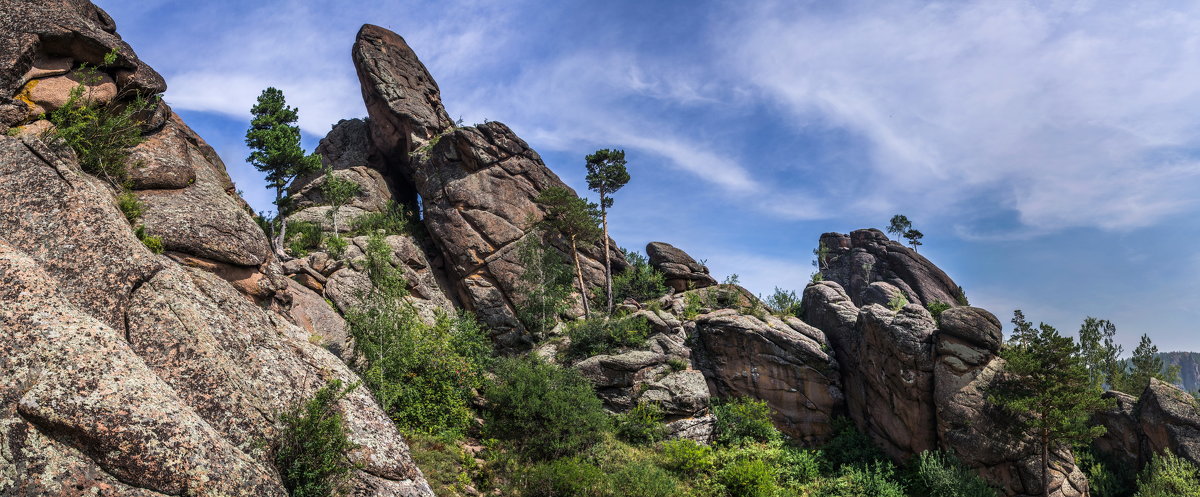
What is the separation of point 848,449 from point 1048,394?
965 cm

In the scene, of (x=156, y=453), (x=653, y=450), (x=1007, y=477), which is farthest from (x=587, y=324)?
(x=156, y=453)

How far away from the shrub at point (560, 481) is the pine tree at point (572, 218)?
2315cm

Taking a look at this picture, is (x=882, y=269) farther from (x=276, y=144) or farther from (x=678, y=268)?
(x=276, y=144)

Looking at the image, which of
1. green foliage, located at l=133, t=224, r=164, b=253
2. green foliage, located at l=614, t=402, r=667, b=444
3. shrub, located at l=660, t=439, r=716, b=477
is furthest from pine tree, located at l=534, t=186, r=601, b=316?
green foliage, located at l=133, t=224, r=164, b=253

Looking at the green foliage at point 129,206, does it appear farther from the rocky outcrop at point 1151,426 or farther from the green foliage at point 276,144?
the rocky outcrop at point 1151,426

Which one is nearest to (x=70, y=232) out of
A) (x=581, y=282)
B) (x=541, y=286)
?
(x=541, y=286)

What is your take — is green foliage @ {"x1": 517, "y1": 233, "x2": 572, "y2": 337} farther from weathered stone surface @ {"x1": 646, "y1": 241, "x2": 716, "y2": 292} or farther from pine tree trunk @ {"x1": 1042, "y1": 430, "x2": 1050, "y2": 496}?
pine tree trunk @ {"x1": 1042, "y1": 430, "x2": 1050, "y2": 496}

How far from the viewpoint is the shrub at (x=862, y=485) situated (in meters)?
24.6

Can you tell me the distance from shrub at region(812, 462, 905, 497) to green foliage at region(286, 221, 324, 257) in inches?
1324

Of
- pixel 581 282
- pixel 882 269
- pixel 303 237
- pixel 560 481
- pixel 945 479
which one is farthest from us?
pixel 882 269

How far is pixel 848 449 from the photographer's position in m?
28.8

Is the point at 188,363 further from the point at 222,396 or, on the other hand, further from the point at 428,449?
the point at 428,449

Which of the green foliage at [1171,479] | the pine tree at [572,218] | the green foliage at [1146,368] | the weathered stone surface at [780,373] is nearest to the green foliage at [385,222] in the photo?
the pine tree at [572,218]

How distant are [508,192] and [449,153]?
638 centimetres
